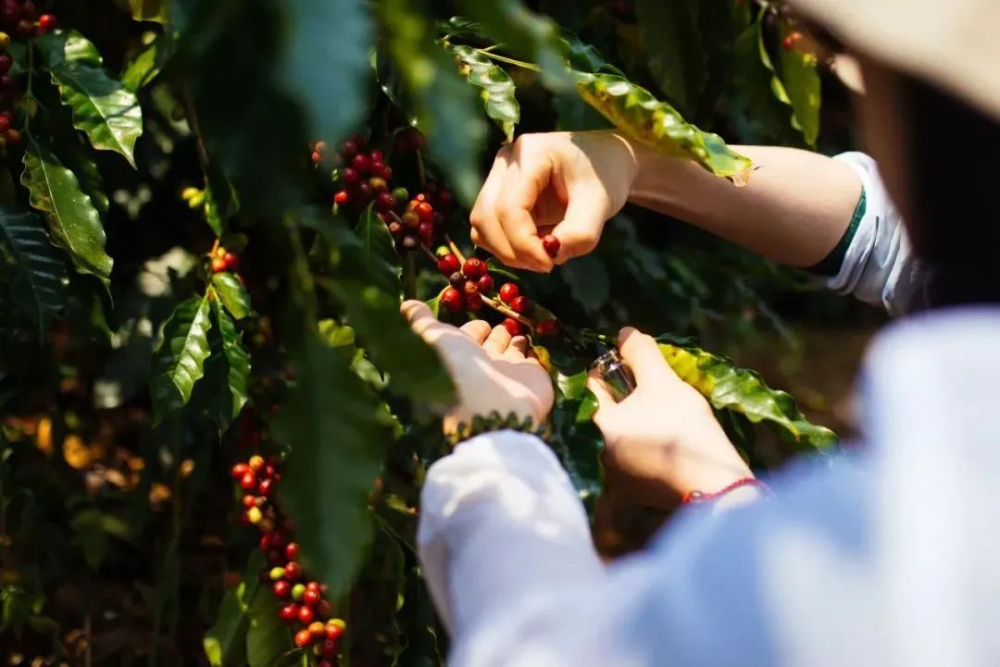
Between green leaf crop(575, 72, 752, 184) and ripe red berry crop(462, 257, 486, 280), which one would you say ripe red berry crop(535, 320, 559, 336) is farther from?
green leaf crop(575, 72, 752, 184)

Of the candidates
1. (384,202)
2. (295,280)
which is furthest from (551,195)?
(295,280)

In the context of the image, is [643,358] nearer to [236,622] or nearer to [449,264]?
[449,264]

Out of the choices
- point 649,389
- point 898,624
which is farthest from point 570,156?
point 898,624

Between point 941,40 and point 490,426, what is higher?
point 941,40

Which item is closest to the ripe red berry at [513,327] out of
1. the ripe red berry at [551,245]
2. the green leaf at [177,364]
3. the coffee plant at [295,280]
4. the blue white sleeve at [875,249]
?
the coffee plant at [295,280]

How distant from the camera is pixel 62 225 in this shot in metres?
1.19

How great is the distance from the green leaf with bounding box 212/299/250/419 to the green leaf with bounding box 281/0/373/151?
2.52ft

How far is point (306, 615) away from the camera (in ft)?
4.22

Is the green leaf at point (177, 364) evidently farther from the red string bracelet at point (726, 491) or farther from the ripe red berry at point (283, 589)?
the red string bracelet at point (726, 491)

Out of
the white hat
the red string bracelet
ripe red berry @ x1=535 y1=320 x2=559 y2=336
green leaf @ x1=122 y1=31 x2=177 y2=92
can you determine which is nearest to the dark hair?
the white hat

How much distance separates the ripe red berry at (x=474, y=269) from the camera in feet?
3.72

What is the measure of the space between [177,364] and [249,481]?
0.20 meters

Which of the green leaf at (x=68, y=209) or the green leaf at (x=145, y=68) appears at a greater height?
the green leaf at (x=145, y=68)

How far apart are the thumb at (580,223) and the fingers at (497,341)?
9 cm
